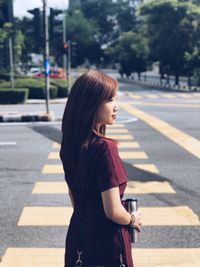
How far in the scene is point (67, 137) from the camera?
2.66 m

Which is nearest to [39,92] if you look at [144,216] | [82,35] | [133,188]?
[133,188]

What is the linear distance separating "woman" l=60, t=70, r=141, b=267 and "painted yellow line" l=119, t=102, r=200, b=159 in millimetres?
8609

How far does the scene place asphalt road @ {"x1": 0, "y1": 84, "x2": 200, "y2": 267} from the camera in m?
5.87

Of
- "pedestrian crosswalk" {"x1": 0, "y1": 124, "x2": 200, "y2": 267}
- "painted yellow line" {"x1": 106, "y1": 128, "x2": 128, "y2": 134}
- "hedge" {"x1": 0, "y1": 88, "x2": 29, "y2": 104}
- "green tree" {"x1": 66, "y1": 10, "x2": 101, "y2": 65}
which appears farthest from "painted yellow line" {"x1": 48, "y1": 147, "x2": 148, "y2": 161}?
"green tree" {"x1": 66, "y1": 10, "x2": 101, "y2": 65}

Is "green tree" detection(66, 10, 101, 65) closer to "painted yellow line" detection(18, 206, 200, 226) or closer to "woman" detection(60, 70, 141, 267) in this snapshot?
"painted yellow line" detection(18, 206, 200, 226)

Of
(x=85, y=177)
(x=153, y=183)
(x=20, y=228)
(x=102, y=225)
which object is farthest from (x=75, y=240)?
(x=153, y=183)

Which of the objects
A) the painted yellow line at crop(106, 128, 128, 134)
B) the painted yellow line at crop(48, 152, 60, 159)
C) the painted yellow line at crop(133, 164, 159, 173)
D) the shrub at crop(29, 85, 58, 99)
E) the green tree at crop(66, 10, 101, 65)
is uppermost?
the green tree at crop(66, 10, 101, 65)

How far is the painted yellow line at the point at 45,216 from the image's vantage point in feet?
21.0

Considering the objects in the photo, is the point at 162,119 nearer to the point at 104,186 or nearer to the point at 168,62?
the point at 104,186

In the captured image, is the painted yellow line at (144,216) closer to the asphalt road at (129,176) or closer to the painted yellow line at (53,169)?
the asphalt road at (129,176)

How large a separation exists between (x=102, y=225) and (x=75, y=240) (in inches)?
7.0

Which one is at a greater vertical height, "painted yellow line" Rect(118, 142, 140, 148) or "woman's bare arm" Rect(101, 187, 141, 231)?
"woman's bare arm" Rect(101, 187, 141, 231)

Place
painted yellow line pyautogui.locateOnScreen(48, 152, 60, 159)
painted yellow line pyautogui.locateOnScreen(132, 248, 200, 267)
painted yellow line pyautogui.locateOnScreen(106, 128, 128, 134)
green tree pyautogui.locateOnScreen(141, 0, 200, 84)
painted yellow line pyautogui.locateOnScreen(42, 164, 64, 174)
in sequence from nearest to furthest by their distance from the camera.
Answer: painted yellow line pyautogui.locateOnScreen(132, 248, 200, 267), painted yellow line pyautogui.locateOnScreen(42, 164, 64, 174), painted yellow line pyautogui.locateOnScreen(48, 152, 60, 159), painted yellow line pyautogui.locateOnScreen(106, 128, 128, 134), green tree pyautogui.locateOnScreen(141, 0, 200, 84)

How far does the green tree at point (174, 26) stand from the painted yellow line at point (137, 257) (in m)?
42.6
